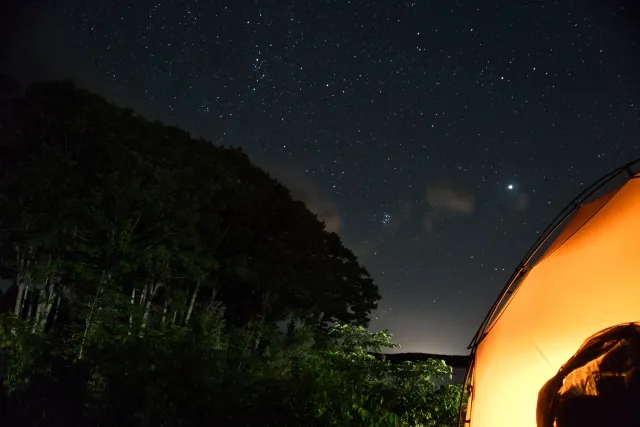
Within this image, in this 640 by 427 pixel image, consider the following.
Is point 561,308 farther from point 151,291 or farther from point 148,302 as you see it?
point 151,291

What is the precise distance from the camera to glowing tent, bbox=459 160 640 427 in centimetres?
375

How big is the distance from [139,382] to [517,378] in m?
4.37

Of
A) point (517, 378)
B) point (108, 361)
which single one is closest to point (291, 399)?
point (108, 361)

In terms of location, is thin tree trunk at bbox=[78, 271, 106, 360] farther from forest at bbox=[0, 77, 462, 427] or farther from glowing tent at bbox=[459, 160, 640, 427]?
glowing tent at bbox=[459, 160, 640, 427]

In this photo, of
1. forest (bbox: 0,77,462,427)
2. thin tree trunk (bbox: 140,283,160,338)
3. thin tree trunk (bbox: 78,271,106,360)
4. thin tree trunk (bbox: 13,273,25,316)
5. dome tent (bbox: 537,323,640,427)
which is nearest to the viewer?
dome tent (bbox: 537,323,640,427)

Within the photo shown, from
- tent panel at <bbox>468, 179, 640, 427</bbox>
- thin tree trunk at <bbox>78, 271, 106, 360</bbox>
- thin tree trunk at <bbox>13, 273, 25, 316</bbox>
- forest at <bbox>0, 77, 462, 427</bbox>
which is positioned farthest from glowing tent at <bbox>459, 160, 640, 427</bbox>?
thin tree trunk at <bbox>13, 273, 25, 316</bbox>

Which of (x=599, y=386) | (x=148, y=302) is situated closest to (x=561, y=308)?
(x=599, y=386)

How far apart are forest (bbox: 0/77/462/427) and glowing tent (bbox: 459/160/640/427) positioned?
2461 millimetres

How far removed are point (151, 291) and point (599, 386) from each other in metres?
9.63

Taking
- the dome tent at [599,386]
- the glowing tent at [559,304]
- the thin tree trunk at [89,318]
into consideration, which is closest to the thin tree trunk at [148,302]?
the thin tree trunk at [89,318]

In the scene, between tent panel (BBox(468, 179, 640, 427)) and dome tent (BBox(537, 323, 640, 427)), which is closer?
dome tent (BBox(537, 323, 640, 427))

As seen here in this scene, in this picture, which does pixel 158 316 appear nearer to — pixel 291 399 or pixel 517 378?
pixel 291 399

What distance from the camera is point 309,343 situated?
9.23 m

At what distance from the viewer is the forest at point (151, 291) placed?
6.02 m
